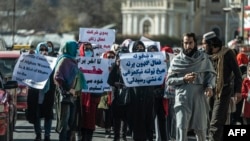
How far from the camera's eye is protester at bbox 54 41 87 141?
1571 centimetres

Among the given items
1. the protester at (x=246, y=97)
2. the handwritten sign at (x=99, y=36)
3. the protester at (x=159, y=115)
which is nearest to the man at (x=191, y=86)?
the protester at (x=159, y=115)

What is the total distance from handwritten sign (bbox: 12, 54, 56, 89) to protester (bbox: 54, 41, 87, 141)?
2.25m

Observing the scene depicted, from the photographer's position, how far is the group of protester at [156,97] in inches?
534

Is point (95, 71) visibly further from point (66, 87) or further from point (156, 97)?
point (66, 87)

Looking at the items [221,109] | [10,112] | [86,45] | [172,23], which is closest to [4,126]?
[10,112]

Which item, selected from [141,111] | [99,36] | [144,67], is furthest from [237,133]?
[99,36]

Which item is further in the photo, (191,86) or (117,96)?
(117,96)

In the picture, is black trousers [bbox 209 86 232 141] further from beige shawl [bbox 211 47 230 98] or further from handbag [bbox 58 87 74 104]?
handbag [bbox 58 87 74 104]

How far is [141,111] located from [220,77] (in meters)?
2.48

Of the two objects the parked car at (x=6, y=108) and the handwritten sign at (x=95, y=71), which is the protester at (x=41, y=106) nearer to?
the handwritten sign at (x=95, y=71)

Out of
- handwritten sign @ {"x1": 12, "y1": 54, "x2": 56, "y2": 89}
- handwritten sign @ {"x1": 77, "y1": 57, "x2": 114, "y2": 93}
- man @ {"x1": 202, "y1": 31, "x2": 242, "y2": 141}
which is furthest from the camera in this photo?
handwritten sign @ {"x1": 12, "y1": 54, "x2": 56, "y2": 89}

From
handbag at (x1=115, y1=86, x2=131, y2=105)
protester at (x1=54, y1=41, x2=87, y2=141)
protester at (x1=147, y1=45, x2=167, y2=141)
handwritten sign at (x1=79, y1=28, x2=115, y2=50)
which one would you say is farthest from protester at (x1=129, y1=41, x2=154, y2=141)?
handwritten sign at (x1=79, y1=28, x2=115, y2=50)

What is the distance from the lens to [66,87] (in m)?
15.7

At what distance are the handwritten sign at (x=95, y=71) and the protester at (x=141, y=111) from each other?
38.5 inches
